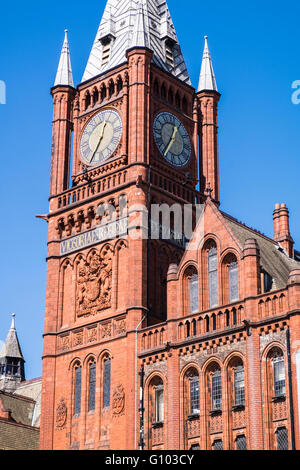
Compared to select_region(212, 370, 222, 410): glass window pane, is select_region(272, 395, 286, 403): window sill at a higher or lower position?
lower

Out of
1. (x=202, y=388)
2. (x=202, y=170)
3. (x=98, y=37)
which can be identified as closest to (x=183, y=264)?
(x=202, y=388)

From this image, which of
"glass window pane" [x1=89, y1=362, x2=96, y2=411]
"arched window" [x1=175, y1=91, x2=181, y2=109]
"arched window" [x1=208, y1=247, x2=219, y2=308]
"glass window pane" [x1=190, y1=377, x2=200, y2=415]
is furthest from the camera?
"arched window" [x1=175, y1=91, x2=181, y2=109]

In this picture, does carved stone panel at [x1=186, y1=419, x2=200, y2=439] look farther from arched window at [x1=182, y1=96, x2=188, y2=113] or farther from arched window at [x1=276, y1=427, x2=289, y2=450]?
arched window at [x1=182, y1=96, x2=188, y2=113]

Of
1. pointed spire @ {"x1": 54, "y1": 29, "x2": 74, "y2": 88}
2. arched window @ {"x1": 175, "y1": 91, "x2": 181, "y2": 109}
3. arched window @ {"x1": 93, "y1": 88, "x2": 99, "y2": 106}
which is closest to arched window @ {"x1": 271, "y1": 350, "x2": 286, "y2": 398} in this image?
arched window @ {"x1": 175, "y1": 91, "x2": 181, "y2": 109}

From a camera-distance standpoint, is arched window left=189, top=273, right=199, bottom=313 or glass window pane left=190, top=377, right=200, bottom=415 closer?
glass window pane left=190, top=377, right=200, bottom=415

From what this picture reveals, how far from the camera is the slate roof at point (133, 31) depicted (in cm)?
6969

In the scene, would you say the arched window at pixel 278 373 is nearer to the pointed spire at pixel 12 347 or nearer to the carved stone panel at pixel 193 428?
the carved stone panel at pixel 193 428

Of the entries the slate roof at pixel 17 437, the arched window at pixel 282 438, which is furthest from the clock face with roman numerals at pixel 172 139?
the slate roof at pixel 17 437

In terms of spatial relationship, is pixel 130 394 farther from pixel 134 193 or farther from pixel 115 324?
pixel 134 193

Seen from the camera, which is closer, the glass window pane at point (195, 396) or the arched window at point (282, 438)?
the arched window at point (282, 438)

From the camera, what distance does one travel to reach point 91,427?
58.5m

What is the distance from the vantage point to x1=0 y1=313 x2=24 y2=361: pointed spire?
128 metres

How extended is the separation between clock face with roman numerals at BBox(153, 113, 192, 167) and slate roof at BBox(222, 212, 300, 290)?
7858mm

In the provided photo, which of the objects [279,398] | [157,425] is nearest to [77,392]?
[157,425]
